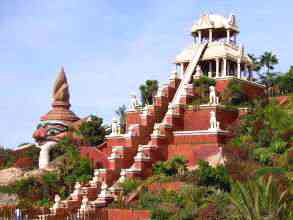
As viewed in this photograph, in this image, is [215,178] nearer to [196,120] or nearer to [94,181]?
[94,181]

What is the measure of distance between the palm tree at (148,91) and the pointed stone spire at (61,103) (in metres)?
10.1

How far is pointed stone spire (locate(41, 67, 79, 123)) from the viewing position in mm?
53906

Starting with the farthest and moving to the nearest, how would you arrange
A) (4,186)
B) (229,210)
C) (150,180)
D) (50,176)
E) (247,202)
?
(4,186), (50,176), (150,180), (229,210), (247,202)

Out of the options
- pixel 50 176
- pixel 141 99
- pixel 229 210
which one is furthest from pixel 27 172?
pixel 229 210

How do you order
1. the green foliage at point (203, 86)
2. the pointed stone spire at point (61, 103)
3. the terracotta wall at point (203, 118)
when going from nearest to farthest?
the terracotta wall at point (203, 118), the green foliage at point (203, 86), the pointed stone spire at point (61, 103)

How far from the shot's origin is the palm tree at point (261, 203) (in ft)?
79.4

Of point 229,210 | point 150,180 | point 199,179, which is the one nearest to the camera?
point 229,210

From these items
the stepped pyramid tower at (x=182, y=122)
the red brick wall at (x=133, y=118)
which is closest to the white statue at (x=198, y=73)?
the stepped pyramid tower at (x=182, y=122)

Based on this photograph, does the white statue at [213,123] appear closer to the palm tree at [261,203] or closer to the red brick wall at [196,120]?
the red brick wall at [196,120]

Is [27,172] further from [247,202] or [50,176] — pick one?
[247,202]

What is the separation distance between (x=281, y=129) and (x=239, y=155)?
8.19ft

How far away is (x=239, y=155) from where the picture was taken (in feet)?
111

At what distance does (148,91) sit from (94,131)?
158 inches

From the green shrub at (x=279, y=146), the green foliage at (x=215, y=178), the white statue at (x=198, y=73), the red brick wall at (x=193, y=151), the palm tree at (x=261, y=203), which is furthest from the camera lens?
the white statue at (x=198, y=73)
